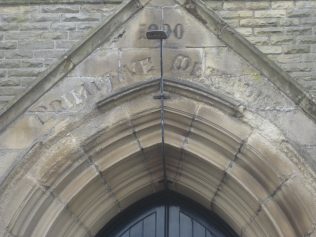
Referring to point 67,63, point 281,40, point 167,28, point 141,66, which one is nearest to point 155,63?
point 141,66

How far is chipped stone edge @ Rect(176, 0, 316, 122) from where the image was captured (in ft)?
22.0

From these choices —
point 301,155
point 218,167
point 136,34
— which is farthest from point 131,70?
point 301,155

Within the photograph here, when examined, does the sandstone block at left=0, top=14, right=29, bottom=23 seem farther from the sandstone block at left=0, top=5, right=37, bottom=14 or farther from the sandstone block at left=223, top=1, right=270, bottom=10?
the sandstone block at left=223, top=1, right=270, bottom=10

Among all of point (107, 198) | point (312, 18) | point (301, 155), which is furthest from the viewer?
point (312, 18)

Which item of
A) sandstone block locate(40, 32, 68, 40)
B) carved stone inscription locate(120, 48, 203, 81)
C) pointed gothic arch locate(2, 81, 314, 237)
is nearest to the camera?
pointed gothic arch locate(2, 81, 314, 237)

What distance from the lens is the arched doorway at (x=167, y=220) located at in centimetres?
773

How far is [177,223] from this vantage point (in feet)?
25.5

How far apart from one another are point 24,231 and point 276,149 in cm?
225

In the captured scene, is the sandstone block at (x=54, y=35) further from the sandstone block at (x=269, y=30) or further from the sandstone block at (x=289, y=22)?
the sandstone block at (x=289, y=22)

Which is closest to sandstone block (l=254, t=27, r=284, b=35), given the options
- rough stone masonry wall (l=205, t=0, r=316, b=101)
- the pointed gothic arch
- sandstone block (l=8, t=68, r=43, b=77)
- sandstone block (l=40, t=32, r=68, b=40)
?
rough stone masonry wall (l=205, t=0, r=316, b=101)

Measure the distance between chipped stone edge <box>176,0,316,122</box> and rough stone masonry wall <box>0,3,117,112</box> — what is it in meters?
1.34

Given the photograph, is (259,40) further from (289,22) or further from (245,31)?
(289,22)

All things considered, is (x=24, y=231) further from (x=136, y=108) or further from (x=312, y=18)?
(x=312, y=18)

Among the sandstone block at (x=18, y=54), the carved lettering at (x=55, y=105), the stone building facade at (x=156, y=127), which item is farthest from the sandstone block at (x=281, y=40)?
the sandstone block at (x=18, y=54)
